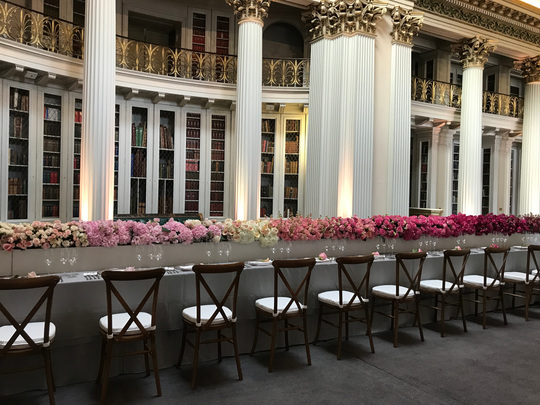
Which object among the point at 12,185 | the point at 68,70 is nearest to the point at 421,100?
the point at 68,70

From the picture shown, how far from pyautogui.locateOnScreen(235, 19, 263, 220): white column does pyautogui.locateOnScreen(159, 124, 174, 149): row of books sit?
230 centimetres

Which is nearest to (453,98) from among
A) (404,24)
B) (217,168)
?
(404,24)

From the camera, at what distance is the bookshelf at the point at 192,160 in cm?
1020

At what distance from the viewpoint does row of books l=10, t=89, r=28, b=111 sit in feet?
25.7

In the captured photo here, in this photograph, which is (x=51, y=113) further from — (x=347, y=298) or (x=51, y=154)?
(x=347, y=298)

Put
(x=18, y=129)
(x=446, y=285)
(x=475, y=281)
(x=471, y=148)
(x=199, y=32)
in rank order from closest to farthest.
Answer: (x=446, y=285) → (x=475, y=281) → (x=18, y=129) → (x=199, y=32) → (x=471, y=148)

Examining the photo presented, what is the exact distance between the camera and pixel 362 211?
347 inches

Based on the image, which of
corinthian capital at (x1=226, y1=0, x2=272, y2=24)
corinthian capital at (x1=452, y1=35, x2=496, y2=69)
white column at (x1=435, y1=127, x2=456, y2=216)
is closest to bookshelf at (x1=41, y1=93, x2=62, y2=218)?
corinthian capital at (x1=226, y1=0, x2=272, y2=24)

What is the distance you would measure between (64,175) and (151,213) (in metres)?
1.97

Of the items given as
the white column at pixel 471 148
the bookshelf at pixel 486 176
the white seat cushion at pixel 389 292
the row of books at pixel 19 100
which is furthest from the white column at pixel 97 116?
the bookshelf at pixel 486 176

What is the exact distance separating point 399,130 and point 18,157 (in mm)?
7344

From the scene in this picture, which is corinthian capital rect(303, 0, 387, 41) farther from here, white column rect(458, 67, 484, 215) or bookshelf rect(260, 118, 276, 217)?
white column rect(458, 67, 484, 215)

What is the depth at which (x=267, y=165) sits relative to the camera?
1070 cm

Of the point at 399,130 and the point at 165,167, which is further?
the point at 165,167
